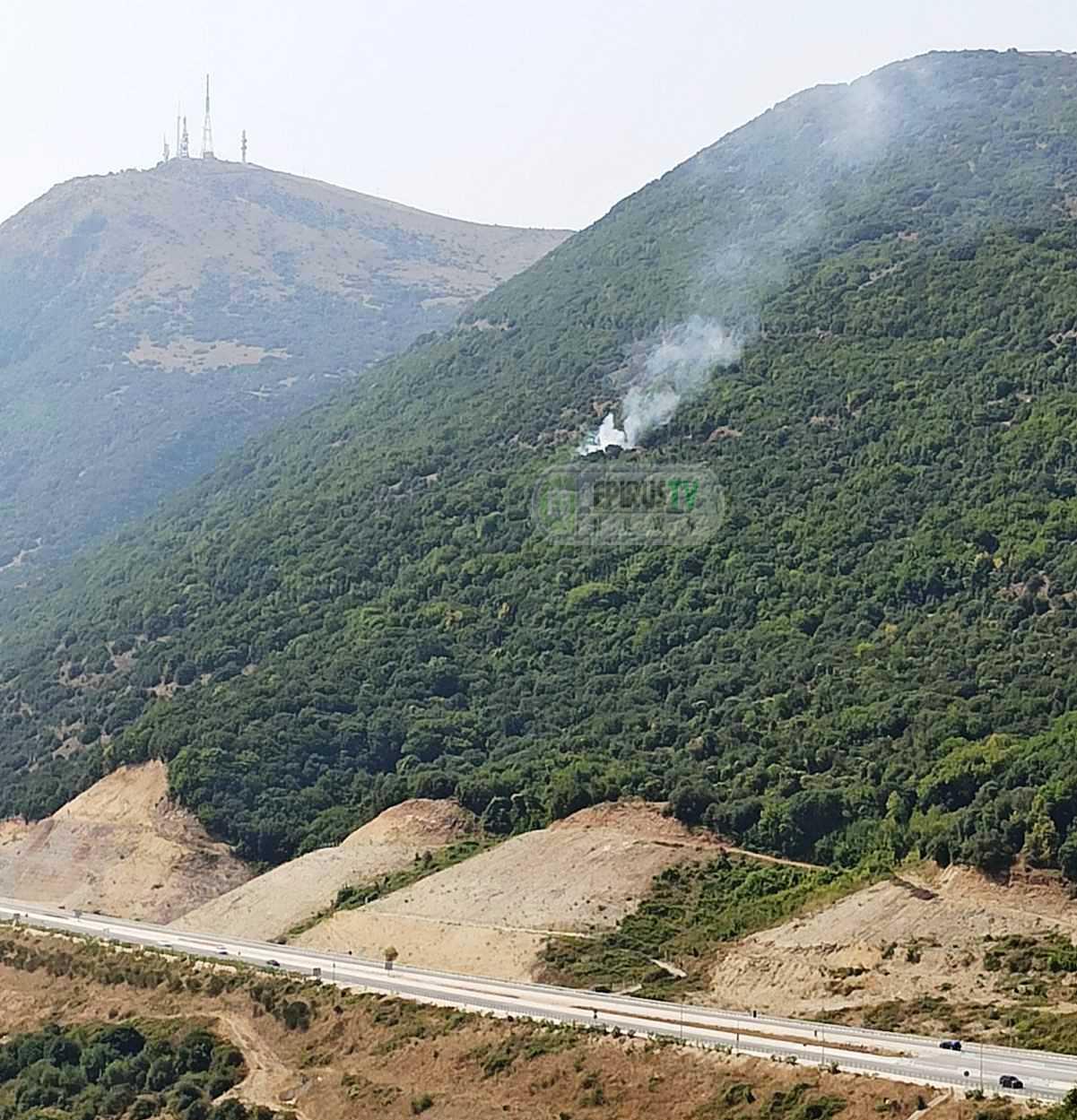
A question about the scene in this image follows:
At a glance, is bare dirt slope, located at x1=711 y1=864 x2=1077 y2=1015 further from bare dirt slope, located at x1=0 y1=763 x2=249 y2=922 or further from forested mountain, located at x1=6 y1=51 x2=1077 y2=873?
bare dirt slope, located at x1=0 y1=763 x2=249 y2=922

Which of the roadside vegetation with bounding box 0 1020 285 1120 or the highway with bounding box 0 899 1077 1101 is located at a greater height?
the highway with bounding box 0 899 1077 1101

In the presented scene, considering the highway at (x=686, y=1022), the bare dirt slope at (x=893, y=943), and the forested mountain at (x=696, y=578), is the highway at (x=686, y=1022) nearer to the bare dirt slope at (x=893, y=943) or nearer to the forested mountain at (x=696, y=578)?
the bare dirt slope at (x=893, y=943)

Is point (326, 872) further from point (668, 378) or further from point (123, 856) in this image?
point (668, 378)

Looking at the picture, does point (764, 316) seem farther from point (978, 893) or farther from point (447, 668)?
point (978, 893)

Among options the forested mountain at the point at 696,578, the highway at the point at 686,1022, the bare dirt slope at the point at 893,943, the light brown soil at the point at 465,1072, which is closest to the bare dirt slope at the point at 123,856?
the forested mountain at the point at 696,578

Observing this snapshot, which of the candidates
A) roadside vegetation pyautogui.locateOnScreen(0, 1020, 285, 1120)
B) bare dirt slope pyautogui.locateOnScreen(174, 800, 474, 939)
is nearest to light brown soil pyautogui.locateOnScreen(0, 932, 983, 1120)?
roadside vegetation pyautogui.locateOnScreen(0, 1020, 285, 1120)

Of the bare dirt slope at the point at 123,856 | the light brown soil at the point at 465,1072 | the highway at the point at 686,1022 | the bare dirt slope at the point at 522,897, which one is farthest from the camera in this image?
the bare dirt slope at the point at 123,856

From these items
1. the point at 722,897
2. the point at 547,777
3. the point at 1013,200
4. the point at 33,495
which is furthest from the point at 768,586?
the point at 33,495
